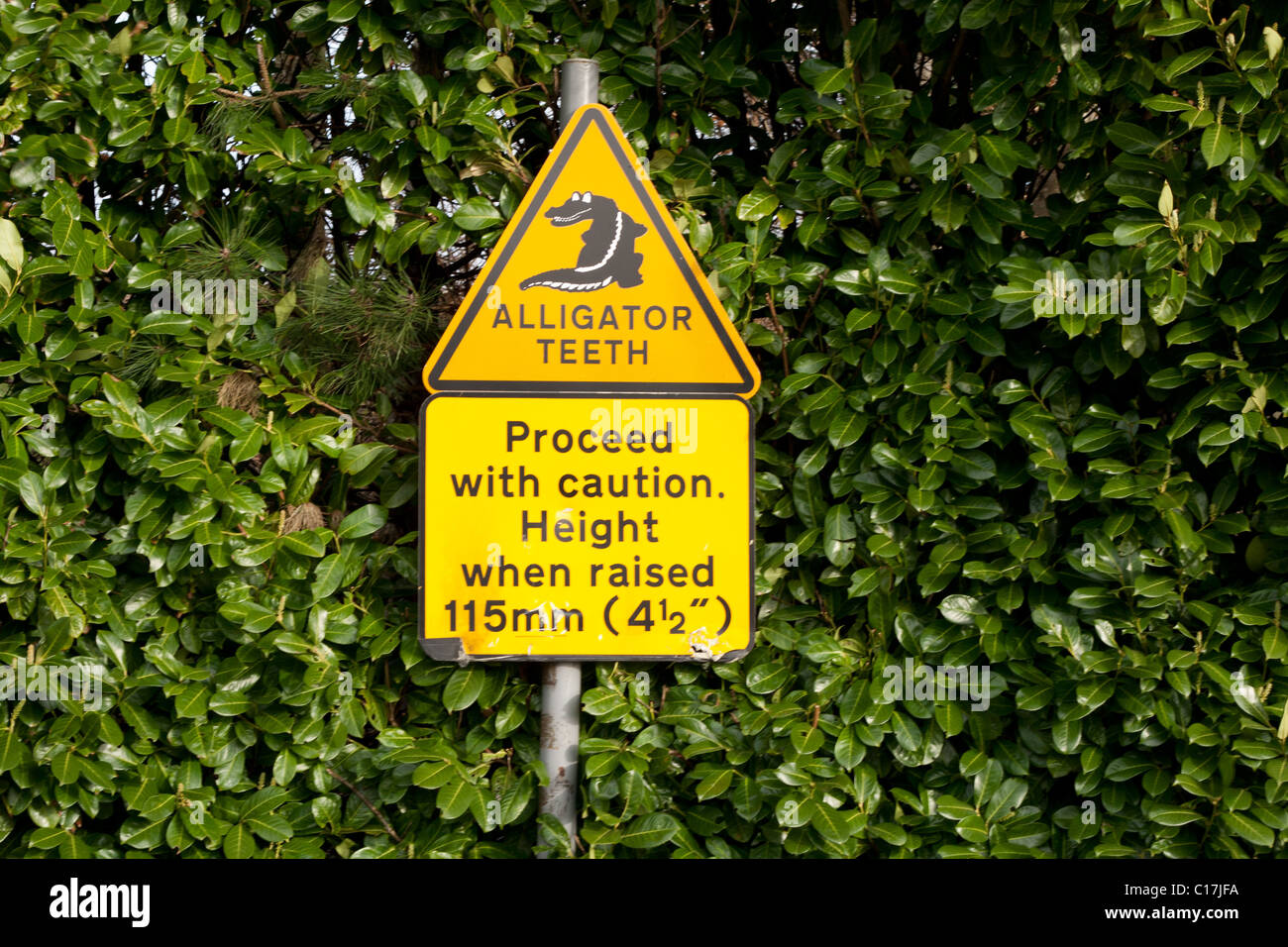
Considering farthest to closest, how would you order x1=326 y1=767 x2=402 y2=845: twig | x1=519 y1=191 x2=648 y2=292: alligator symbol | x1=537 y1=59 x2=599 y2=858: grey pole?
x1=326 y1=767 x2=402 y2=845: twig
x1=537 y1=59 x2=599 y2=858: grey pole
x1=519 y1=191 x2=648 y2=292: alligator symbol

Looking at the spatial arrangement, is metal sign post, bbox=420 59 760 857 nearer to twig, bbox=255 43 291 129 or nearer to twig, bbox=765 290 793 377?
twig, bbox=765 290 793 377

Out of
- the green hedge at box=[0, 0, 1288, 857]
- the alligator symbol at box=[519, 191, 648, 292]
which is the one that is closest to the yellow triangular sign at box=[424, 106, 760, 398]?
the alligator symbol at box=[519, 191, 648, 292]

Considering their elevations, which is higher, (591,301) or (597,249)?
(597,249)

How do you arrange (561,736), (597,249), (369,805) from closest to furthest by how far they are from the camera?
1. (597,249)
2. (561,736)
3. (369,805)

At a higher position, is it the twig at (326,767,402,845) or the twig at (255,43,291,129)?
the twig at (255,43,291,129)

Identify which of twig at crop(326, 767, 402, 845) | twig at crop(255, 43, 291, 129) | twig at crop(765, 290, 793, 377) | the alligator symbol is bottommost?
twig at crop(326, 767, 402, 845)

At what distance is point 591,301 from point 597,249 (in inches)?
4.7

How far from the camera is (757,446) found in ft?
8.21

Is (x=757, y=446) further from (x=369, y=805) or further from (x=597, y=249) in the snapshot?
(x=369, y=805)

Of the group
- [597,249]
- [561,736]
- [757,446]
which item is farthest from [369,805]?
[597,249]

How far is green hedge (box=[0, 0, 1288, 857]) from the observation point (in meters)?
2.30

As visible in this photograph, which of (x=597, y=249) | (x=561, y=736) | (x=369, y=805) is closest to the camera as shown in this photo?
(x=597, y=249)

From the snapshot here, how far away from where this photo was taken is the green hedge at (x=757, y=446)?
7.54ft

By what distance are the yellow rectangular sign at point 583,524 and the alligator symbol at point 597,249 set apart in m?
0.26
